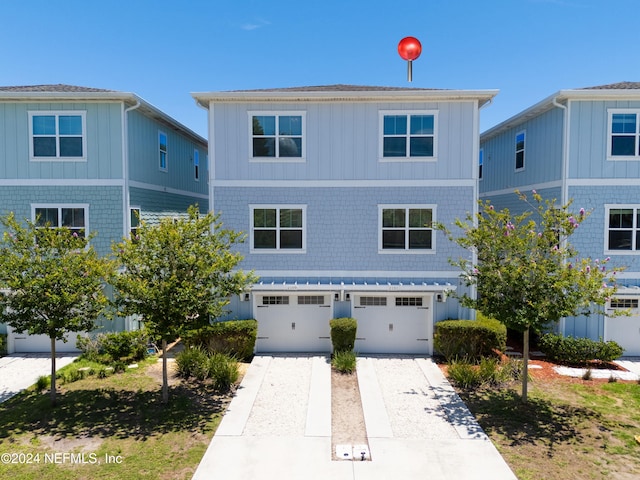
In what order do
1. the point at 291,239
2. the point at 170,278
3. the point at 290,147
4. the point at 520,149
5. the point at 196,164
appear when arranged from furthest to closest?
the point at 196,164
the point at 520,149
the point at 291,239
the point at 290,147
the point at 170,278

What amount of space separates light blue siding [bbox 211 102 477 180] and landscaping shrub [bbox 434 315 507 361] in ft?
15.9

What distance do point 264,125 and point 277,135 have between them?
552 millimetres

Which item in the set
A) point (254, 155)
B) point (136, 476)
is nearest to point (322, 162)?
point (254, 155)

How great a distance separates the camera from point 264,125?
562 inches

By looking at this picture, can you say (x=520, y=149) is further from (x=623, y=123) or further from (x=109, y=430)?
(x=109, y=430)

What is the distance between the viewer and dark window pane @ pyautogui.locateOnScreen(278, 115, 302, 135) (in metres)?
14.2

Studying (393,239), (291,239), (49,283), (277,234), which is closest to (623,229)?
(393,239)

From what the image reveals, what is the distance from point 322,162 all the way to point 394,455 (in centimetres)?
919

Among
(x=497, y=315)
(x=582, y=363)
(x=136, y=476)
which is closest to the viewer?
(x=136, y=476)

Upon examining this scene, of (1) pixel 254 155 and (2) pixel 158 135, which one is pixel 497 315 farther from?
(2) pixel 158 135

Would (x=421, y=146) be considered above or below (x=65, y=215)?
above

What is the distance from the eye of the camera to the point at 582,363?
1359 cm

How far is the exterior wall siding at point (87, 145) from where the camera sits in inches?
562

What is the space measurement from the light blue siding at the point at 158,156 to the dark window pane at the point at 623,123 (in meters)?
16.2
